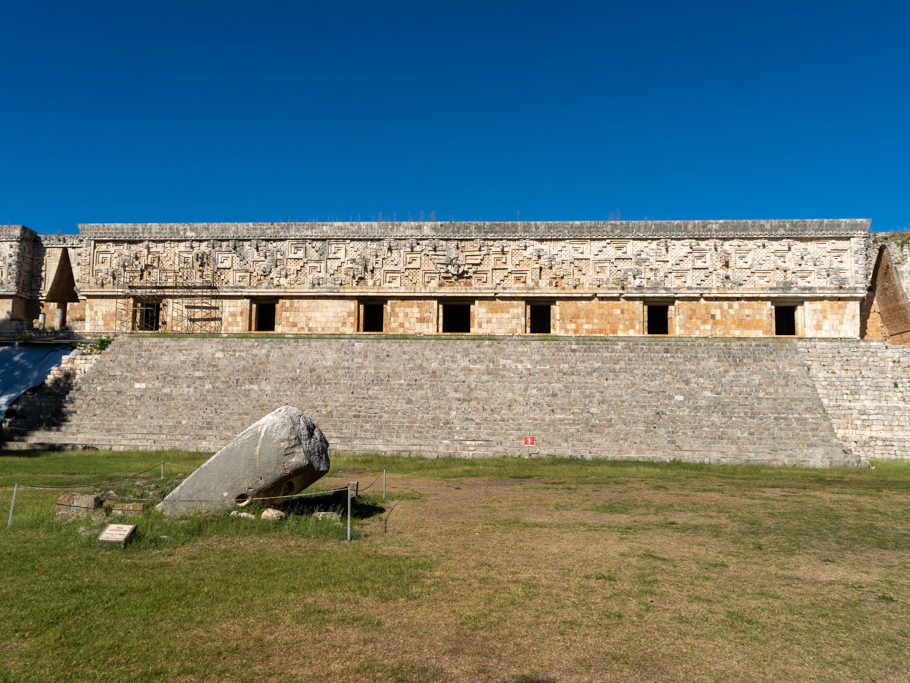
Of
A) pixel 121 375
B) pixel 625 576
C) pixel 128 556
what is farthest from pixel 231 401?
pixel 625 576

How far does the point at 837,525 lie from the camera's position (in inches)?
273

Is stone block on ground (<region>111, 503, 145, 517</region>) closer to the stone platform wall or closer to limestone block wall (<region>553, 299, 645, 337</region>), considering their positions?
the stone platform wall

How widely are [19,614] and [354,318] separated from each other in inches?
643

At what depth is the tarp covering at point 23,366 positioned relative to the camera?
49.4ft

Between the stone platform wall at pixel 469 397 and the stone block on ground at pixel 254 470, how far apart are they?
237 inches

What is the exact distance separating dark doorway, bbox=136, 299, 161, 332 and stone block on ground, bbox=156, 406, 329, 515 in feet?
52.8

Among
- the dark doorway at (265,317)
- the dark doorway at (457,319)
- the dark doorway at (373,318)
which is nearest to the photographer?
the dark doorway at (265,317)

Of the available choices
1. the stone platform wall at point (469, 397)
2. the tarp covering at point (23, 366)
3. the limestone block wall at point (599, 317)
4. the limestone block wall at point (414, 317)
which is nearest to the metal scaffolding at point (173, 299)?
the stone platform wall at point (469, 397)

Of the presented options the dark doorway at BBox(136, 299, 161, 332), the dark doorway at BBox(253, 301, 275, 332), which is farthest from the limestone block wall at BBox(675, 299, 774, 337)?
the dark doorway at BBox(136, 299, 161, 332)

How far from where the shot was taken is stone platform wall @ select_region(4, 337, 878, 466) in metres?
12.6

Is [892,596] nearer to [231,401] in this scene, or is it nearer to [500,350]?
[500,350]

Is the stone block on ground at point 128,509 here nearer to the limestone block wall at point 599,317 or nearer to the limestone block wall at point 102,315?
the limestone block wall at point 599,317

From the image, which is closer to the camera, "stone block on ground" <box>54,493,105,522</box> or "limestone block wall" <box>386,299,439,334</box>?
"stone block on ground" <box>54,493,105,522</box>

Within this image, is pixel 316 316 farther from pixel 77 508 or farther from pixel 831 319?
pixel 831 319
